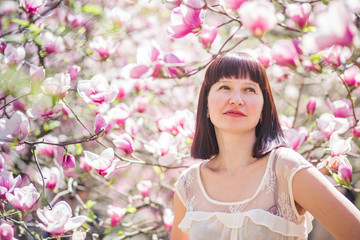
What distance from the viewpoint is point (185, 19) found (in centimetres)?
147

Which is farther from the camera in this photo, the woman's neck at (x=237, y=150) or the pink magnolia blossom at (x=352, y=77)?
the pink magnolia blossom at (x=352, y=77)

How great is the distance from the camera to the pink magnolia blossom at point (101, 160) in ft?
5.31

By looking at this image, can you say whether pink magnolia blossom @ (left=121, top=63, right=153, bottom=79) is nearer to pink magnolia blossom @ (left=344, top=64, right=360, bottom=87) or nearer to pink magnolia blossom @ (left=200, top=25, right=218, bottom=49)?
pink magnolia blossom @ (left=200, top=25, right=218, bottom=49)

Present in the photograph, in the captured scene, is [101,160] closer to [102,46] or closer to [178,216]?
[178,216]

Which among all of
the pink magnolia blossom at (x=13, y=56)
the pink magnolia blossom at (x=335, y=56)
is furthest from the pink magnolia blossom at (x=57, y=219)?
the pink magnolia blossom at (x=335, y=56)

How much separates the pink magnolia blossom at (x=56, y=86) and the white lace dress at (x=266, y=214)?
0.57m

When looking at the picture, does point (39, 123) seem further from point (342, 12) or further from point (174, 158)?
point (342, 12)

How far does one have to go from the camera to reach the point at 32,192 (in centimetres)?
156

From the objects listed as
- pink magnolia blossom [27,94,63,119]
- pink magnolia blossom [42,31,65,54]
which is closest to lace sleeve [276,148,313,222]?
pink magnolia blossom [27,94,63,119]

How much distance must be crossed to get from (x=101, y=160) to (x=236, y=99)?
1.72ft

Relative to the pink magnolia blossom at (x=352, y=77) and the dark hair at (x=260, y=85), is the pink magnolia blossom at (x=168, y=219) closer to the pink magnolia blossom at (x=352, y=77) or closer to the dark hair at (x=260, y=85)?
the dark hair at (x=260, y=85)

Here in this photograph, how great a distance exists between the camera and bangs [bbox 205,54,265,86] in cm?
147

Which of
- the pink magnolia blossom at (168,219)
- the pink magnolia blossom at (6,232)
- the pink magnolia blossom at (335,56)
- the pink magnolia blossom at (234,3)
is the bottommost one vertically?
the pink magnolia blossom at (168,219)

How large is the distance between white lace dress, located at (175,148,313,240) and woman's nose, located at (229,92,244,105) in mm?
189
